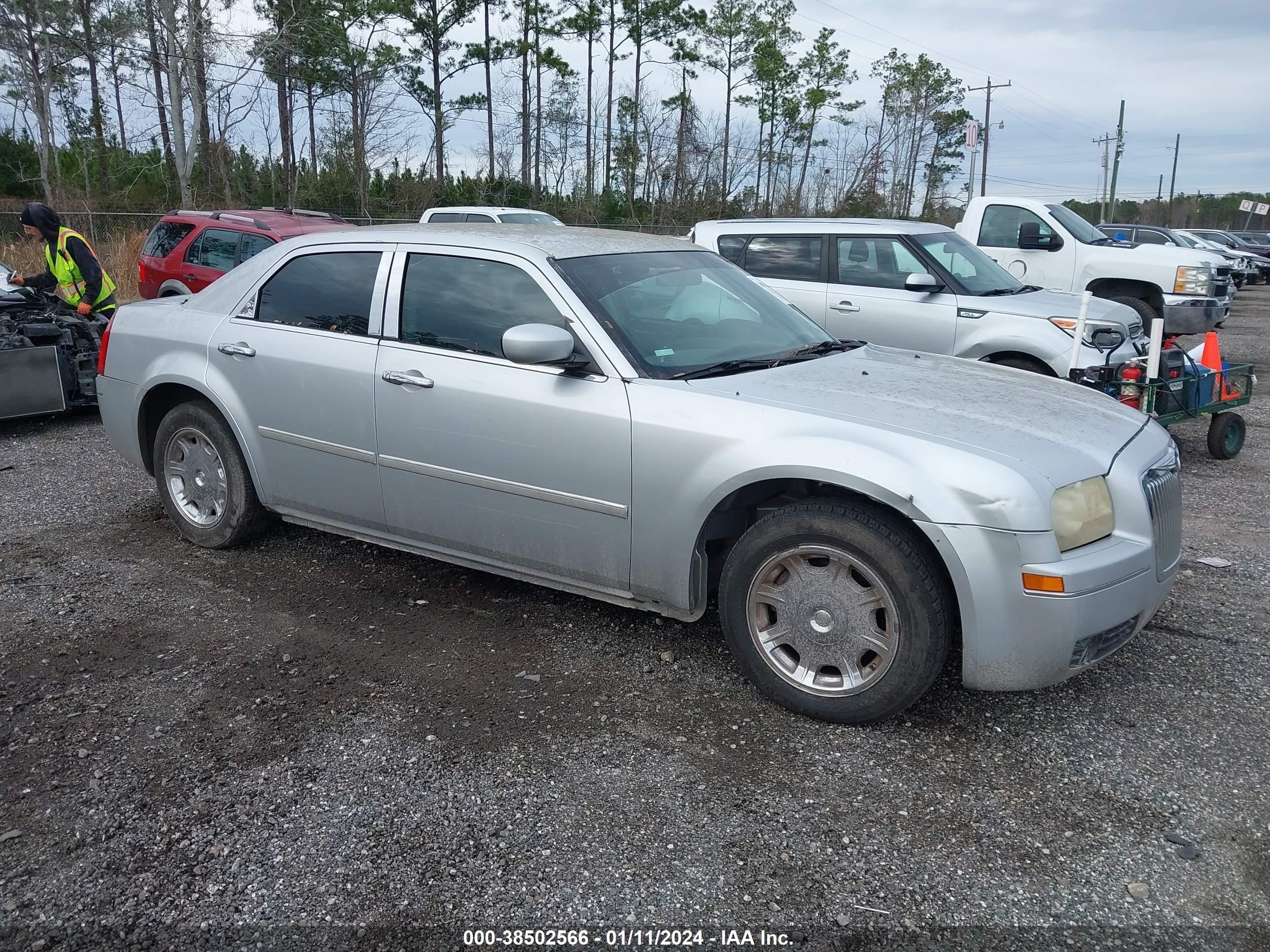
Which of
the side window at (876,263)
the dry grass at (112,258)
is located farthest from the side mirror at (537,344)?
the dry grass at (112,258)

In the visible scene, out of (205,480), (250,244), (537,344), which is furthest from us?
(250,244)

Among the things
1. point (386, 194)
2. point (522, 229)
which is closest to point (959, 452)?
point (522, 229)

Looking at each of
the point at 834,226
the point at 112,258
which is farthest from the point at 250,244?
the point at 112,258

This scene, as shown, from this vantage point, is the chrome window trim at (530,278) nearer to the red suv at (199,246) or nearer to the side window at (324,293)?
the side window at (324,293)

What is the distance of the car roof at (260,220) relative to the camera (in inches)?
512

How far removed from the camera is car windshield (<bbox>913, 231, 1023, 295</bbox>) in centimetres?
823

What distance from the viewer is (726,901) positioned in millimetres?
2664

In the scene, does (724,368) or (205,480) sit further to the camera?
(205,480)

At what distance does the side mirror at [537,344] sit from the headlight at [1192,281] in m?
10.7

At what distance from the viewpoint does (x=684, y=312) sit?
14.3 ft

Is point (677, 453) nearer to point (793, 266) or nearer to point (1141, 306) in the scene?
point (793, 266)

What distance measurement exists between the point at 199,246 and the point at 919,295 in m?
9.45

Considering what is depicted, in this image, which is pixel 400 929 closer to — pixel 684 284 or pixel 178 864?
pixel 178 864

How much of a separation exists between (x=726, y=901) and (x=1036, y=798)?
1.12m
